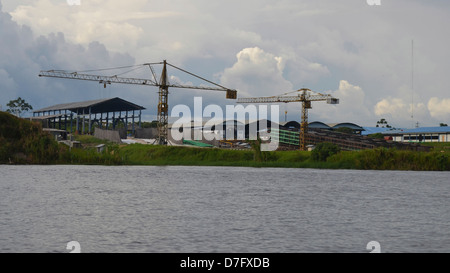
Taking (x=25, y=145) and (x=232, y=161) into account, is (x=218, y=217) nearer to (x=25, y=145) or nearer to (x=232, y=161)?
(x=25, y=145)

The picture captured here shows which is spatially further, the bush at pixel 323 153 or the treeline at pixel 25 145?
the bush at pixel 323 153

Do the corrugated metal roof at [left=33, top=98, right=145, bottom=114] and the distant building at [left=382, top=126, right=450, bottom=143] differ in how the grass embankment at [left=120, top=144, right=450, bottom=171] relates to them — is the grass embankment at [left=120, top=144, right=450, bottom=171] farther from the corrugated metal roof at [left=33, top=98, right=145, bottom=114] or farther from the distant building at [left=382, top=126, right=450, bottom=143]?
the distant building at [left=382, top=126, right=450, bottom=143]

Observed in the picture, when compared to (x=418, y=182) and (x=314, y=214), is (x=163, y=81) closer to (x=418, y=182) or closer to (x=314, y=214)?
(x=418, y=182)

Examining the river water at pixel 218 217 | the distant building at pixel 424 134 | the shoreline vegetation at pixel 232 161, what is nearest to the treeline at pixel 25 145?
the shoreline vegetation at pixel 232 161

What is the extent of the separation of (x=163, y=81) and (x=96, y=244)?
109379mm

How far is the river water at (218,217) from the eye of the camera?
56.1 feet

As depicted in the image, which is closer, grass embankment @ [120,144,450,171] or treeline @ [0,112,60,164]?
treeline @ [0,112,60,164]

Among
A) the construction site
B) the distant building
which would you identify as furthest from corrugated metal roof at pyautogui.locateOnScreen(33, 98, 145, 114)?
the distant building

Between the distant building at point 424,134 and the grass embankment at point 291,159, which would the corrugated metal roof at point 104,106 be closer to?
the grass embankment at point 291,159

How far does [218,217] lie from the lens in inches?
906

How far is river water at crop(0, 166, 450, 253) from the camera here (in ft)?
56.1
